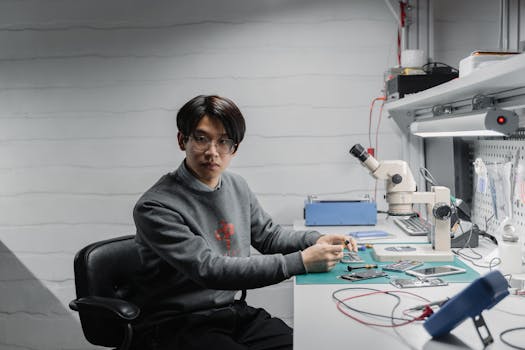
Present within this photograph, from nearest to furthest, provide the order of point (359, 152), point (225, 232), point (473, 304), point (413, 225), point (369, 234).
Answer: point (473, 304) < point (225, 232) < point (359, 152) < point (369, 234) < point (413, 225)

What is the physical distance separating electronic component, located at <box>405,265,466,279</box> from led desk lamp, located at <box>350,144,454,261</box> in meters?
0.11

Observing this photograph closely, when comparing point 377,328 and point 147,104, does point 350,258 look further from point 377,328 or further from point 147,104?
point 147,104

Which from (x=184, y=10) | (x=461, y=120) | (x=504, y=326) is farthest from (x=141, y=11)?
(x=504, y=326)

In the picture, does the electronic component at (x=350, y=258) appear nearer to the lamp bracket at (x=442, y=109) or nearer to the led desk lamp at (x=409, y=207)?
the led desk lamp at (x=409, y=207)

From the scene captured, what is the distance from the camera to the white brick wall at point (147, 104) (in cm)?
279

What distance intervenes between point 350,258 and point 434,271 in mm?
310

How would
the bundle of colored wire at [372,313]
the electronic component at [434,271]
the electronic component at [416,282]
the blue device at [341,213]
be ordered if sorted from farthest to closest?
the blue device at [341,213] → the electronic component at [434,271] → the electronic component at [416,282] → the bundle of colored wire at [372,313]

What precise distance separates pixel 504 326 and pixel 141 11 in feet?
7.86

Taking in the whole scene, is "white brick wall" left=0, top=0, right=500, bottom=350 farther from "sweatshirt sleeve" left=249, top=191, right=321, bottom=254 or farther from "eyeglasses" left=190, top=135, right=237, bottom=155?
"eyeglasses" left=190, top=135, right=237, bottom=155

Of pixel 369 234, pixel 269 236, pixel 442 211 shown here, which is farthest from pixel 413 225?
pixel 269 236

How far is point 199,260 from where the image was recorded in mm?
1534

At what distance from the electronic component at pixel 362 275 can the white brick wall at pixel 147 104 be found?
120cm

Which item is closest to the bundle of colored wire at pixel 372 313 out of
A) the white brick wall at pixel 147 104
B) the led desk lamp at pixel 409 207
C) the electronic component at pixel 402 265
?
the electronic component at pixel 402 265

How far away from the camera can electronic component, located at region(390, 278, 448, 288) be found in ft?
4.97
